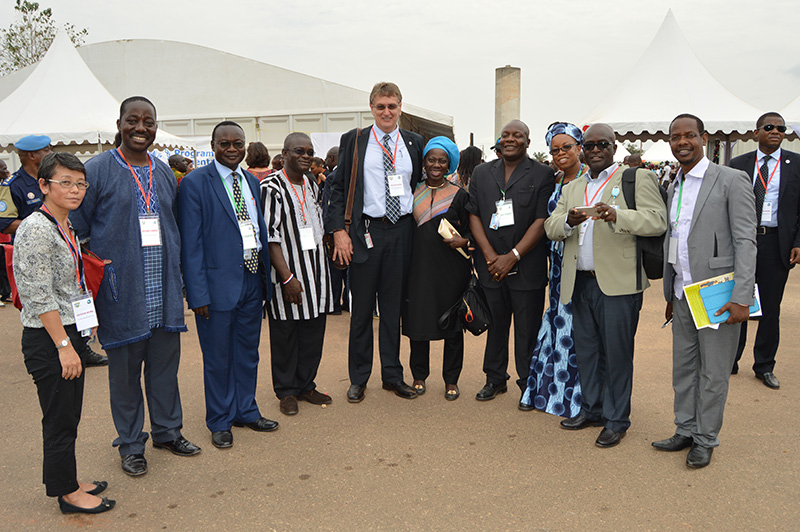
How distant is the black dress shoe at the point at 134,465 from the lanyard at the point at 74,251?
118 centimetres

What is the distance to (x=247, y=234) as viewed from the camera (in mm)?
3982

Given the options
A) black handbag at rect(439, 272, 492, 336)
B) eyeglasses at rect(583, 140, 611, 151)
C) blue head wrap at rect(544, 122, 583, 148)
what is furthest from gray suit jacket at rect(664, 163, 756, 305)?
black handbag at rect(439, 272, 492, 336)

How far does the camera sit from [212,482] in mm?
3479

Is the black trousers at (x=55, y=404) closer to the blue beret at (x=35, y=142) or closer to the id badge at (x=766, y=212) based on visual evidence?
the blue beret at (x=35, y=142)

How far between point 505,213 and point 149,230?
2.50 metres

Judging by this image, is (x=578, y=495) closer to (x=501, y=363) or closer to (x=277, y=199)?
(x=501, y=363)

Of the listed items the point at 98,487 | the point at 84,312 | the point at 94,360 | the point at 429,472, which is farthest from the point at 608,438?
the point at 94,360

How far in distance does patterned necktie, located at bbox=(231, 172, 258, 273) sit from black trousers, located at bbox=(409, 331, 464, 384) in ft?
5.09

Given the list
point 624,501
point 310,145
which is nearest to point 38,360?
point 310,145

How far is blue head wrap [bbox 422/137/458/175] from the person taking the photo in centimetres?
463

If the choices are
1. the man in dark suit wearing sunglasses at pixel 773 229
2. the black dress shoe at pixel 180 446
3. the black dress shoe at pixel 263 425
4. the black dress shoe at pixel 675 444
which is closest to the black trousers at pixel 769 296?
the man in dark suit wearing sunglasses at pixel 773 229

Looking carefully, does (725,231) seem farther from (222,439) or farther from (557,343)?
(222,439)

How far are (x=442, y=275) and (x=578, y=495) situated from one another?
1996mm

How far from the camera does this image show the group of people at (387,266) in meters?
3.38
